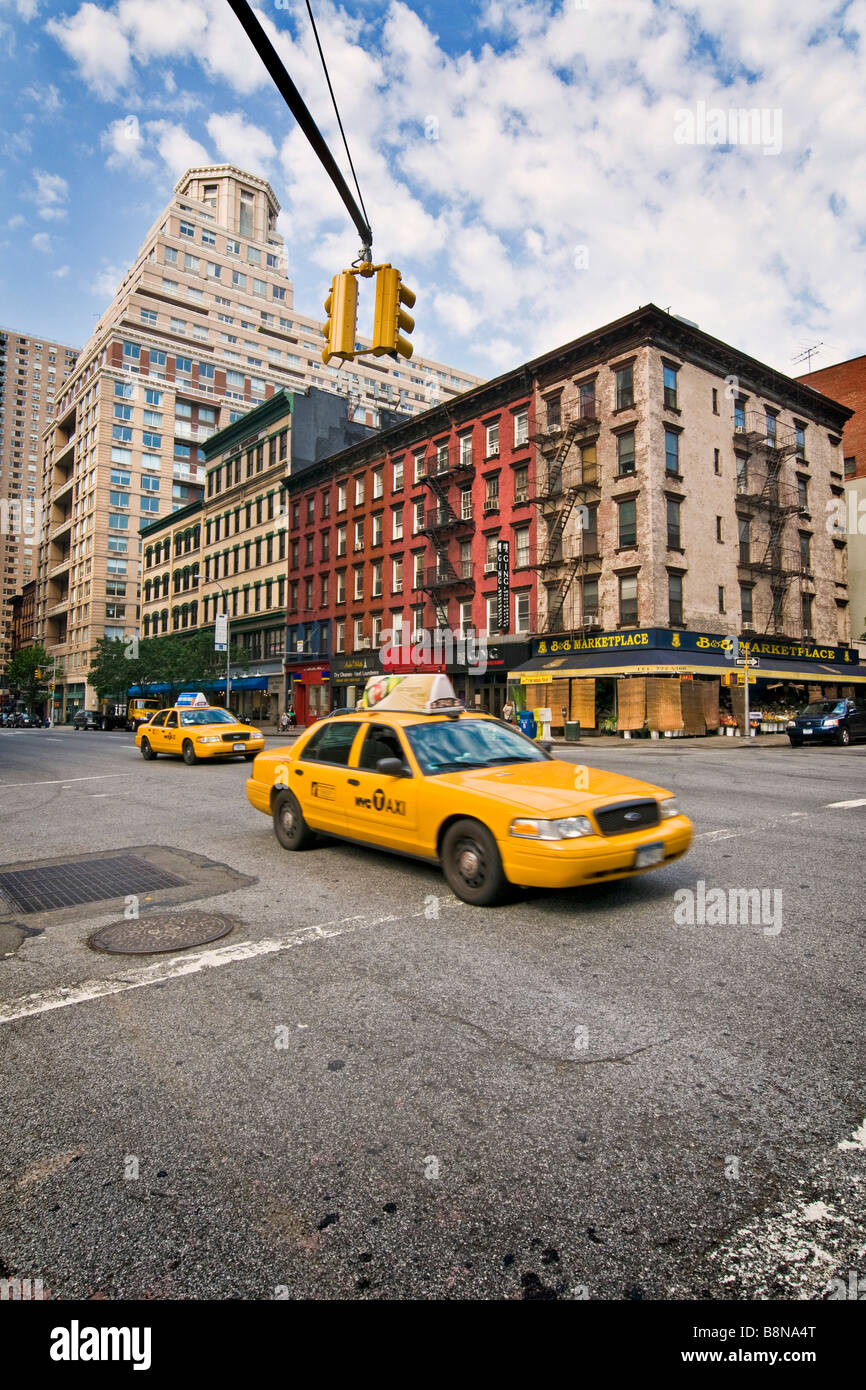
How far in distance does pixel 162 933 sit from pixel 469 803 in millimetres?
2280

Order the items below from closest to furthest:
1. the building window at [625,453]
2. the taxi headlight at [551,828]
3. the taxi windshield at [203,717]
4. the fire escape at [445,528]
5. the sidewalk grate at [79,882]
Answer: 1. the taxi headlight at [551,828]
2. the sidewalk grate at [79,882]
3. the taxi windshield at [203,717]
4. the building window at [625,453]
5. the fire escape at [445,528]

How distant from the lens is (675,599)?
30.5 meters

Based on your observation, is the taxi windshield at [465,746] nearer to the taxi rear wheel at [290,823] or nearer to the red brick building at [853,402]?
the taxi rear wheel at [290,823]

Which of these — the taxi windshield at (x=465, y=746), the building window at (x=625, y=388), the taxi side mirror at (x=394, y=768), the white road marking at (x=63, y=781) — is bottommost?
the white road marking at (x=63, y=781)

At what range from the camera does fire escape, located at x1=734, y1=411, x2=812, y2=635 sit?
3491 cm

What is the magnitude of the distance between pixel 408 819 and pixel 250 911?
139 cm

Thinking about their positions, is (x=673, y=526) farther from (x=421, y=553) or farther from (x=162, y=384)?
(x=162, y=384)

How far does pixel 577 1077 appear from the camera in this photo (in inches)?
112

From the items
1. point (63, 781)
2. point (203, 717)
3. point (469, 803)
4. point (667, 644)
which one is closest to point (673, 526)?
point (667, 644)

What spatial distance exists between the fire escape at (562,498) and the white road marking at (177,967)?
2871cm

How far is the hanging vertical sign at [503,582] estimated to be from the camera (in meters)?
34.4

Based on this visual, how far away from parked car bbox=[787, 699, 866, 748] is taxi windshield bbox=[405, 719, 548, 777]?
21205mm

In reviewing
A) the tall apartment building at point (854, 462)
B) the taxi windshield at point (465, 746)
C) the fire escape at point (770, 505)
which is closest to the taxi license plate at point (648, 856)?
the taxi windshield at point (465, 746)
